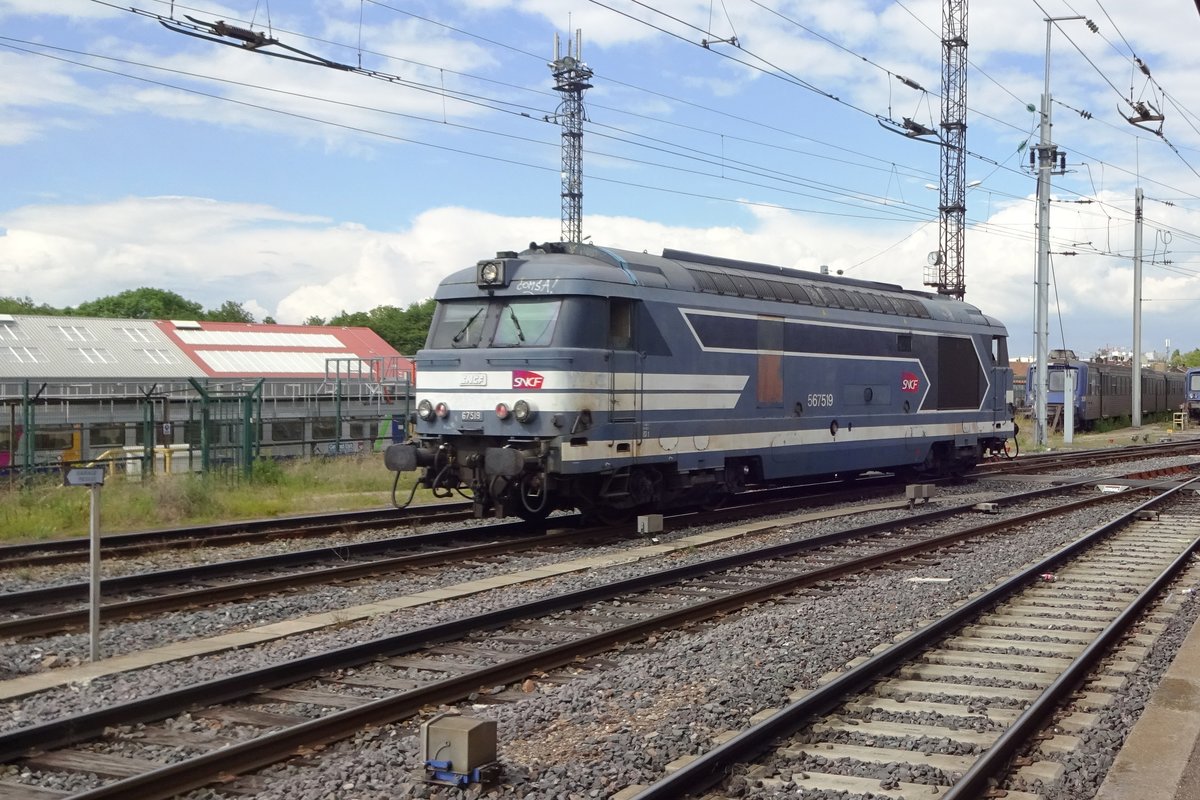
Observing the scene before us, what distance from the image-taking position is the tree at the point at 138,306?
91.0m

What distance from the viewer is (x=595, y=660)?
27.4 feet

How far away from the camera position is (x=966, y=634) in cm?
923

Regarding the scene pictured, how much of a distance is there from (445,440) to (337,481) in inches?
300

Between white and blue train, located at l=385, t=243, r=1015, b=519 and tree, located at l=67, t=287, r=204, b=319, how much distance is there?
81.4m

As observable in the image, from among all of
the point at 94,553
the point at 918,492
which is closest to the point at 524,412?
the point at 94,553

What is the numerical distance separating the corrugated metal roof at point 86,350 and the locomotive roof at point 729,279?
113 ft

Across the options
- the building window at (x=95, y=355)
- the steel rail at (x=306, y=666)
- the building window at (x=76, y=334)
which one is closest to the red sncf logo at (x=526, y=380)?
the steel rail at (x=306, y=666)

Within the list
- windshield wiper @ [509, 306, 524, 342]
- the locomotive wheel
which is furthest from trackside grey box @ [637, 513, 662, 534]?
windshield wiper @ [509, 306, 524, 342]

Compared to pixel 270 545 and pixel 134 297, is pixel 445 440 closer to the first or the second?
pixel 270 545

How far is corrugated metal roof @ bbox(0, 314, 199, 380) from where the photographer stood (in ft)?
152

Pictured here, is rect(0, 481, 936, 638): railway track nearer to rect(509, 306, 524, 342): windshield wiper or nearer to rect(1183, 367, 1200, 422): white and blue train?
rect(509, 306, 524, 342): windshield wiper

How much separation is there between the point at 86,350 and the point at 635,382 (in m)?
40.9

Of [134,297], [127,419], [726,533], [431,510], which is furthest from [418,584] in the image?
[134,297]

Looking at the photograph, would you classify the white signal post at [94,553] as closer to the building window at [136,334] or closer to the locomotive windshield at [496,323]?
the locomotive windshield at [496,323]
